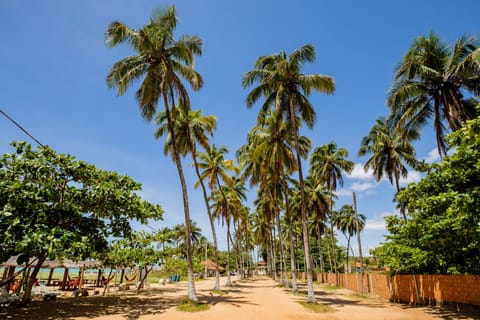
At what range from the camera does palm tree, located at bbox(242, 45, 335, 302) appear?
16.4 m

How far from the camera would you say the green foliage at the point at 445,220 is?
8398 millimetres

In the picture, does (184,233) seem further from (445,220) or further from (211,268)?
(445,220)

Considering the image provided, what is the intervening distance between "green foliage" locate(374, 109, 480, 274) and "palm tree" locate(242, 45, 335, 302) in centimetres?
518

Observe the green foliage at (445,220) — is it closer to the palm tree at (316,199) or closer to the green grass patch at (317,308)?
the green grass patch at (317,308)

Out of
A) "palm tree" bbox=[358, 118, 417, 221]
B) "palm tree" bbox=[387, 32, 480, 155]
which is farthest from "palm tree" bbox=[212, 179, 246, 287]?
"palm tree" bbox=[387, 32, 480, 155]

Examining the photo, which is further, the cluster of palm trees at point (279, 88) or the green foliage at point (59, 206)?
the cluster of palm trees at point (279, 88)

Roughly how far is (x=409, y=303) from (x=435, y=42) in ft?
47.4

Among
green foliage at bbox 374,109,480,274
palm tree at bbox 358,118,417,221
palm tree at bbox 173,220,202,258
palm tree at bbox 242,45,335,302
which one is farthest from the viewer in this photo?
palm tree at bbox 173,220,202,258

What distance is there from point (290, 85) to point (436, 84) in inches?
312

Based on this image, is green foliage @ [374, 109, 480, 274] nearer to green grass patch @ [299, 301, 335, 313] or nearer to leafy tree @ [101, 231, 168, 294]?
green grass patch @ [299, 301, 335, 313]

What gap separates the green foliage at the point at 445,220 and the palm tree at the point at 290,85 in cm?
518

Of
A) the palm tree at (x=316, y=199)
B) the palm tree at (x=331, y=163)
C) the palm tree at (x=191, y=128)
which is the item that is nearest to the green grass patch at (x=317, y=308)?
the palm tree at (x=191, y=128)

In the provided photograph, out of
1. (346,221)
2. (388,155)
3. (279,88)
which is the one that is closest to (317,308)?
(279,88)

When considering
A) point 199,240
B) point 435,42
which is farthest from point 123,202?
point 199,240
